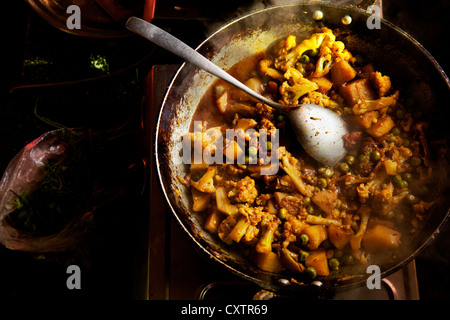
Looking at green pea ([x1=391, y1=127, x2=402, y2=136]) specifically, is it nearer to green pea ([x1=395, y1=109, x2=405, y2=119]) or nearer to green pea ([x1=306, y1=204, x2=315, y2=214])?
green pea ([x1=395, y1=109, x2=405, y2=119])

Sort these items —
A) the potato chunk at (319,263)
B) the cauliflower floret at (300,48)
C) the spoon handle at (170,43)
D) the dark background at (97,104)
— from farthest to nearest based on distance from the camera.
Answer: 1. the dark background at (97,104)
2. the cauliflower floret at (300,48)
3. the potato chunk at (319,263)
4. the spoon handle at (170,43)

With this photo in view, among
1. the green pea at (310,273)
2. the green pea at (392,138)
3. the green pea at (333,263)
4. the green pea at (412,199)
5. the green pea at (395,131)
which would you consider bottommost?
the green pea at (310,273)

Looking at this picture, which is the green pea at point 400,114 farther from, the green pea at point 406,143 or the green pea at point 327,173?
the green pea at point 327,173

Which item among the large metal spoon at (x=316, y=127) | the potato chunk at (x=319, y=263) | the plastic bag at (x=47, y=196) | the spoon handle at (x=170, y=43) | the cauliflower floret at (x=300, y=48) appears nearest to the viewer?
the spoon handle at (x=170, y=43)

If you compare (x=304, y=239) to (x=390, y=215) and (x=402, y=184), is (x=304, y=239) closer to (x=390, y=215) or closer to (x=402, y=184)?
(x=390, y=215)

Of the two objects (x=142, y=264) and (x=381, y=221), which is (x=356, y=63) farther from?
(x=142, y=264)

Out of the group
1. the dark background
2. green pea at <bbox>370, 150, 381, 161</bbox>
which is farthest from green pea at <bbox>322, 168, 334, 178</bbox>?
the dark background

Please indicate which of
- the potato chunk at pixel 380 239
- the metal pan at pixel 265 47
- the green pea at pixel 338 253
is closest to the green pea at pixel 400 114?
the metal pan at pixel 265 47

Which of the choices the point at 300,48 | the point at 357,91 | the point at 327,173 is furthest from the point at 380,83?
the point at 327,173
